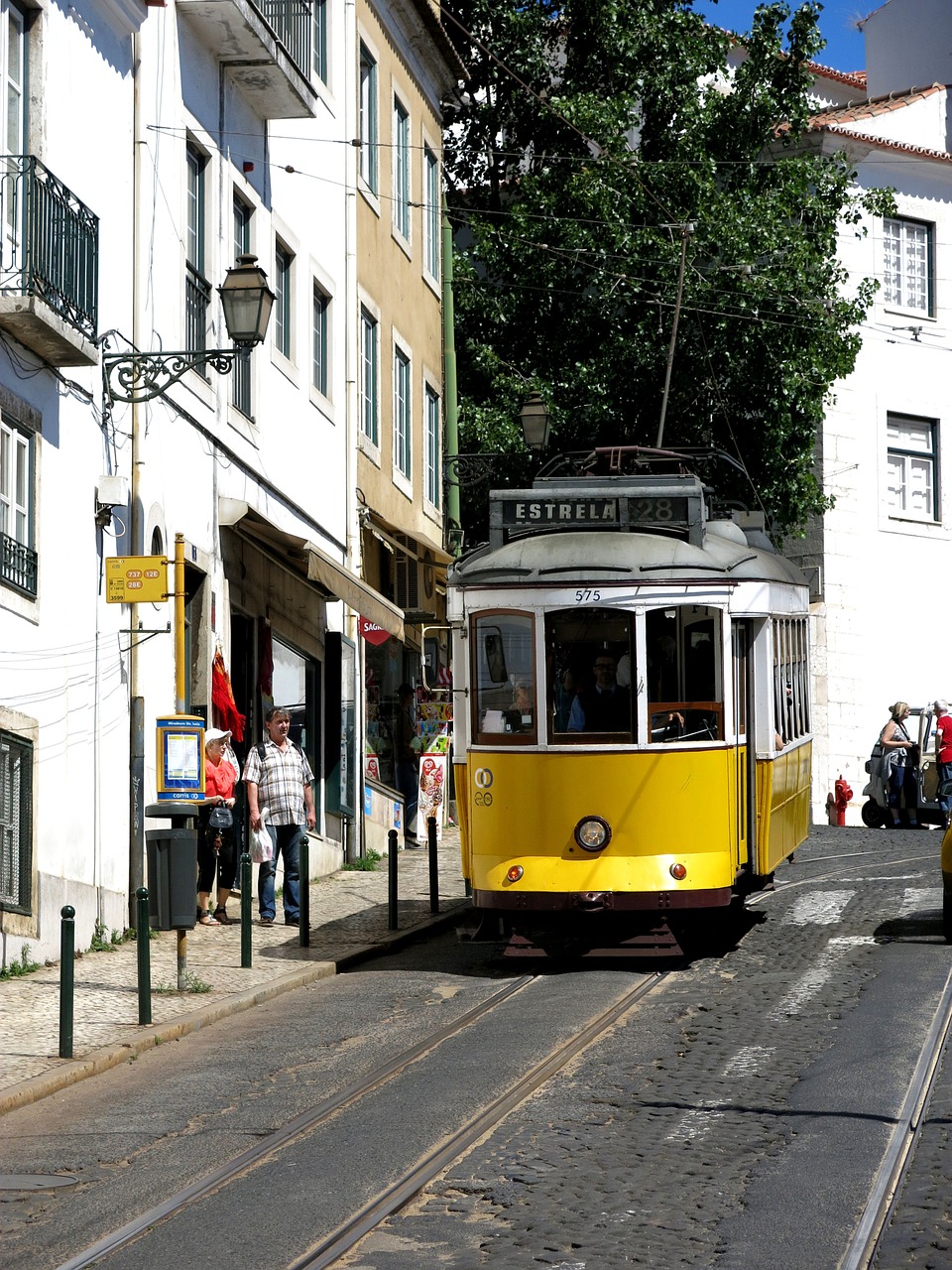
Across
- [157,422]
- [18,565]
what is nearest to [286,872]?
[157,422]

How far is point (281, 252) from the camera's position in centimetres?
2188

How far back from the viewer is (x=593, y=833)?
13594 millimetres

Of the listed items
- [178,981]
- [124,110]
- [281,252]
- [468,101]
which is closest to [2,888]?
[178,981]

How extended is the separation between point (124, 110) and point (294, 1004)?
7754 millimetres

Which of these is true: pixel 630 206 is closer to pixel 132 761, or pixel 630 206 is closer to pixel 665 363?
pixel 665 363

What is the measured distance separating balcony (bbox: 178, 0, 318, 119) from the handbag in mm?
7061

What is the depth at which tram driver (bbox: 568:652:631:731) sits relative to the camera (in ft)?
45.2

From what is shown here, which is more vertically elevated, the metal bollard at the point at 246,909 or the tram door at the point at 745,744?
the tram door at the point at 745,744

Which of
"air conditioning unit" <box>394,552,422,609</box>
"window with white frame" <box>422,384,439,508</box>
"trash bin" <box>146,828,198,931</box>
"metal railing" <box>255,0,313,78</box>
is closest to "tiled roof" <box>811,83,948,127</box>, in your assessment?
"window with white frame" <box>422,384,439,508</box>

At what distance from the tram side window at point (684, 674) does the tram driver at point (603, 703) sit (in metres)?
0.19

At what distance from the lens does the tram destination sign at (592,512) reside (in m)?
14.4

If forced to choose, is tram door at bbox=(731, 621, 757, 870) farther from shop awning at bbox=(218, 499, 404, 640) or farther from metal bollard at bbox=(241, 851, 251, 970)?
shop awning at bbox=(218, 499, 404, 640)

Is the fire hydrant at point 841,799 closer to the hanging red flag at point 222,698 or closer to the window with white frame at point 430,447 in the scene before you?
the window with white frame at point 430,447

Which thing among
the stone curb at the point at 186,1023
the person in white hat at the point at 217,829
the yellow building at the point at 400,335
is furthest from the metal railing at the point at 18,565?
the yellow building at the point at 400,335
